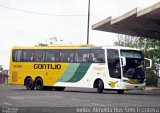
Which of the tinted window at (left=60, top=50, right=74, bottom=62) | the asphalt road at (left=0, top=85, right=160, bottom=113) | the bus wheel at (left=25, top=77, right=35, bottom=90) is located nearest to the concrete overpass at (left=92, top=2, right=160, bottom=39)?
the tinted window at (left=60, top=50, right=74, bottom=62)

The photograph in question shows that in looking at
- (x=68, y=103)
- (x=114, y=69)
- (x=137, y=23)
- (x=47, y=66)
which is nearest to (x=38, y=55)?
(x=47, y=66)

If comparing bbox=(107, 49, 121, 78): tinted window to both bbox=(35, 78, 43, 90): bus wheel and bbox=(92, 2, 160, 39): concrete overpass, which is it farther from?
bbox=(35, 78, 43, 90): bus wheel

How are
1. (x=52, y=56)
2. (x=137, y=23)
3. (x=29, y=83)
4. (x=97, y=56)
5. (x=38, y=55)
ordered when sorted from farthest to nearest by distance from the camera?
(x=137, y=23) → (x=29, y=83) → (x=38, y=55) → (x=52, y=56) → (x=97, y=56)

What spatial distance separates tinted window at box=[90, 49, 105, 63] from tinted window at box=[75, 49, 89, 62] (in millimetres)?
382

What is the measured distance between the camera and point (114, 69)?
29.2 m

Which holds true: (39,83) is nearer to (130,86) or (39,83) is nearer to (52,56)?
(52,56)

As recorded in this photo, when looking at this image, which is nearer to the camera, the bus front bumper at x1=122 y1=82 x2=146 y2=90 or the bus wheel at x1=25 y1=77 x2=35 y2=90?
the bus front bumper at x1=122 y1=82 x2=146 y2=90

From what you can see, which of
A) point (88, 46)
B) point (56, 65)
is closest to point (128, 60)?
point (88, 46)

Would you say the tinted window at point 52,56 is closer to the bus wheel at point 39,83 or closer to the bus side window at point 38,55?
the bus side window at point 38,55

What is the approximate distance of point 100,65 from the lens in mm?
29812

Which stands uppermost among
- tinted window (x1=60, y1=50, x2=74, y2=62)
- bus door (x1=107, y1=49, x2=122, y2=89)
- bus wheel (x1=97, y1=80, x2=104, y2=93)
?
tinted window (x1=60, y1=50, x2=74, y2=62)

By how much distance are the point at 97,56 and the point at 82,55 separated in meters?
1.26

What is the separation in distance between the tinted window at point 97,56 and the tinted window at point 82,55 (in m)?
0.38

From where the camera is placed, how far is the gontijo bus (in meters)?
29.1
